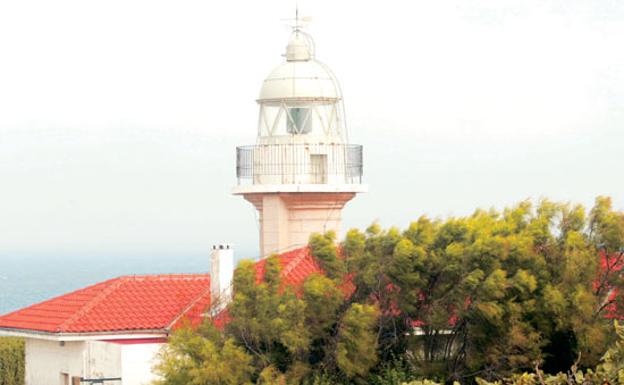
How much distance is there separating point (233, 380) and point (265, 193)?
9383mm

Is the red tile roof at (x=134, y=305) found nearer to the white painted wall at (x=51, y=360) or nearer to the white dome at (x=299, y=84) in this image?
the white painted wall at (x=51, y=360)

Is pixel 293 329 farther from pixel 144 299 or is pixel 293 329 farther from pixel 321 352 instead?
pixel 144 299

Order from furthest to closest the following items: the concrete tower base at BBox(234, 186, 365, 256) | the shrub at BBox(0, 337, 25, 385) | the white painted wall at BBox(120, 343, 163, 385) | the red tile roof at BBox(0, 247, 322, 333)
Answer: the shrub at BBox(0, 337, 25, 385) → the concrete tower base at BBox(234, 186, 365, 256) → the red tile roof at BBox(0, 247, 322, 333) → the white painted wall at BBox(120, 343, 163, 385)

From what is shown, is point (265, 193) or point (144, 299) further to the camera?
point (265, 193)

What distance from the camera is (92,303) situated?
29188 mm

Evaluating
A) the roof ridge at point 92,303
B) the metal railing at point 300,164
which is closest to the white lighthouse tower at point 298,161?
the metal railing at point 300,164

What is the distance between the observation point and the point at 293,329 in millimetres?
24953

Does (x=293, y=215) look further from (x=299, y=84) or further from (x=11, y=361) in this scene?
(x=11, y=361)

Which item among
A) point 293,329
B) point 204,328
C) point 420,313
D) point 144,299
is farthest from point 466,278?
point 144,299

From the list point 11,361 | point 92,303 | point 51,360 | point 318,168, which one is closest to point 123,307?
point 92,303

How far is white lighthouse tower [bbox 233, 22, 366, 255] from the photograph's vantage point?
33.5 m

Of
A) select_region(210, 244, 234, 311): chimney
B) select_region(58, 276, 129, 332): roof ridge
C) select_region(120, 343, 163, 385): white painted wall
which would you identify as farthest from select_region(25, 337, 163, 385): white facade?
select_region(210, 244, 234, 311): chimney

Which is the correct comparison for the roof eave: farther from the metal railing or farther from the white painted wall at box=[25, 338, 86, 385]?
the metal railing

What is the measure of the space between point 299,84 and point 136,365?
9137 millimetres
